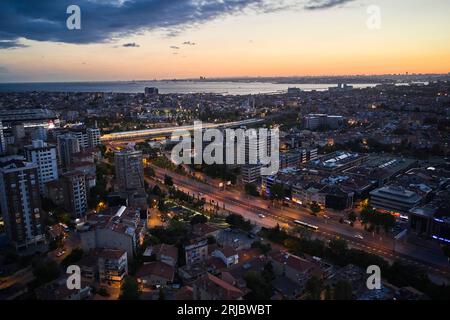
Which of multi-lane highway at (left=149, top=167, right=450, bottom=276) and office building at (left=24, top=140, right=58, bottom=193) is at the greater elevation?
office building at (left=24, top=140, right=58, bottom=193)

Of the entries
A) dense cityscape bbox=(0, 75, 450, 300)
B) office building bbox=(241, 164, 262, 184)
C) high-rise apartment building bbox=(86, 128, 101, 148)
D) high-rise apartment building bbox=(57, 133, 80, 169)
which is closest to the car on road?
dense cityscape bbox=(0, 75, 450, 300)

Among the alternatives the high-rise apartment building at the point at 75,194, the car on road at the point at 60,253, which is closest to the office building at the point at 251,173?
the high-rise apartment building at the point at 75,194

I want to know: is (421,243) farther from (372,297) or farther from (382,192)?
(372,297)
